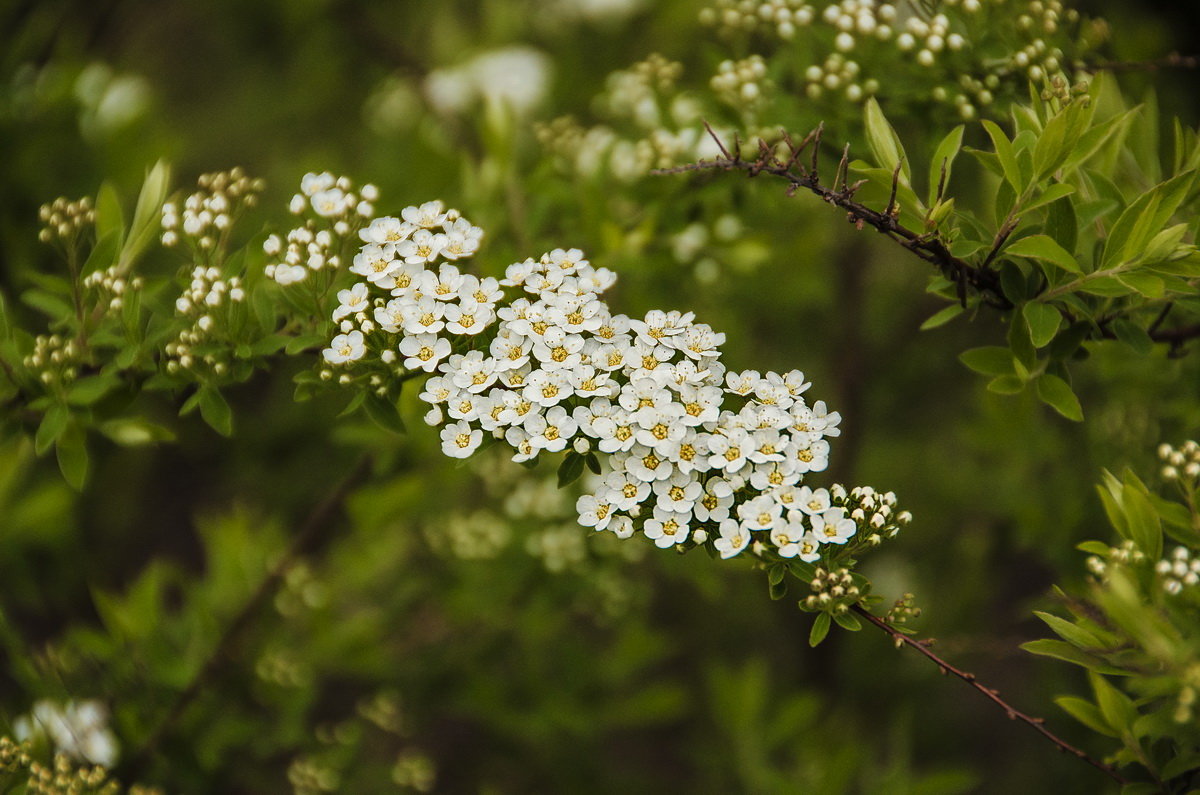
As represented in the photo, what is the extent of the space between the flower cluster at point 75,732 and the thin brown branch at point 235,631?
0.28 feet

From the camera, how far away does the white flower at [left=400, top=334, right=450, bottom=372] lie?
133cm

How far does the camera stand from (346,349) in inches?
53.1

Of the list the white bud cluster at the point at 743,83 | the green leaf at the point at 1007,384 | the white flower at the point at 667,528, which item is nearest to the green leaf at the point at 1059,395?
the green leaf at the point at 1007,384

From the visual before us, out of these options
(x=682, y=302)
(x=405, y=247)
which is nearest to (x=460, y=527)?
(x=682, y=302)

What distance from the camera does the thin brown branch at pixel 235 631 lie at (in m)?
2.10

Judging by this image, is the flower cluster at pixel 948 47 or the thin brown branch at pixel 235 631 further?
the thin brown branch at pixel 235 631

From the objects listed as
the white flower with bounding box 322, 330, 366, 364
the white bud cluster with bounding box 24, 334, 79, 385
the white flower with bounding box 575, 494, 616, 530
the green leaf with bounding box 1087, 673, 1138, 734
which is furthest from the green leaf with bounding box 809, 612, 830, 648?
the white bud cluster with bounding box 24, 334, 79, 385

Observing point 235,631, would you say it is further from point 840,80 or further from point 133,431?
point 840,80

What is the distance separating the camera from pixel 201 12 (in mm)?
4648

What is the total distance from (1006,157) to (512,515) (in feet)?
6.38

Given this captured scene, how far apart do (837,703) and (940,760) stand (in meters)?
0.54

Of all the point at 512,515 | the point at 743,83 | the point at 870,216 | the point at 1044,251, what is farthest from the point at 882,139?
the point at 512,515

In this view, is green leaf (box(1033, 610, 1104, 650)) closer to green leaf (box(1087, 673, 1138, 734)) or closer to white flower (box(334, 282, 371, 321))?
green leaf (box(1087, 673, 1138, 734))

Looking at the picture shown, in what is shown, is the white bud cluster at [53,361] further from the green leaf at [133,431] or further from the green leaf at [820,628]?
the green leaf at [820,628]
